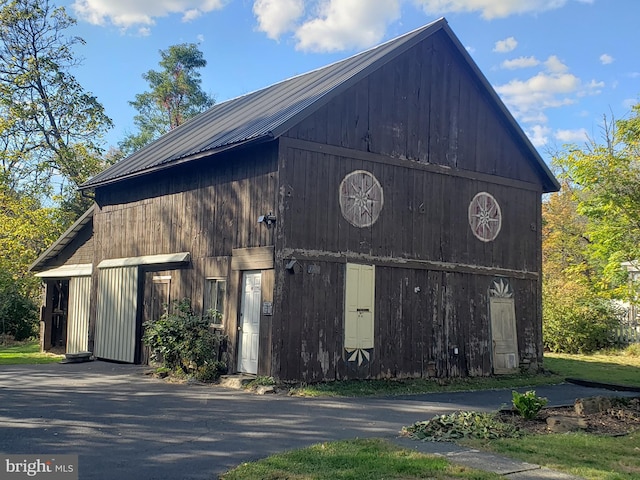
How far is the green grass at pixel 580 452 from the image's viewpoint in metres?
6.70

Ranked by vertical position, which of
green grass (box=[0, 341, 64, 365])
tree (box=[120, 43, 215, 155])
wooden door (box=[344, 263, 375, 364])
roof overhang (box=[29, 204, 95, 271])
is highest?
tree (box=[120, 43, 215, 155])

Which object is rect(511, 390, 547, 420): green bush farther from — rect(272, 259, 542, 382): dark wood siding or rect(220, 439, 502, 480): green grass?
rect(272, 259, 542, 382): dark wood siding

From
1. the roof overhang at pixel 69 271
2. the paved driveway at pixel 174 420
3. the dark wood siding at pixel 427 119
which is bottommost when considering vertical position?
the paved driveway at pixel 174 420

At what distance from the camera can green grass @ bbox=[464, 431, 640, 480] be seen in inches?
264

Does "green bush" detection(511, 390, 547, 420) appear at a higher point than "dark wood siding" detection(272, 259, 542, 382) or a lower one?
lower

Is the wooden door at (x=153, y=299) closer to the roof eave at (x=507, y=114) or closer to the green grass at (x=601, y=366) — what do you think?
the roof eave at (x=507, y=114)

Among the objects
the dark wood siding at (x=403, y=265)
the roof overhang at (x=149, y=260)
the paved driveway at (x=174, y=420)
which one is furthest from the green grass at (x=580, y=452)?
the roof overhang at (x=149, y=260)

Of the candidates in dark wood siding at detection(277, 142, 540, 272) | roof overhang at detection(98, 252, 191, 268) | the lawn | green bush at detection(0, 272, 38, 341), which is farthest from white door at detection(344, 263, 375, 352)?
green bush at detection(0, 272, 38, 341)

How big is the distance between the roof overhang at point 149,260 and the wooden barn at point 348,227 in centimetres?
8

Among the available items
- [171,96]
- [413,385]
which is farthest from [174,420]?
[171,96]

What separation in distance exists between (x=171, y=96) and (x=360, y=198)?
31.7 metres

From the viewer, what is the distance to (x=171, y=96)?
4281 centimetres

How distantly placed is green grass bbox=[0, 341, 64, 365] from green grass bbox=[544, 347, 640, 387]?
48.8 feet

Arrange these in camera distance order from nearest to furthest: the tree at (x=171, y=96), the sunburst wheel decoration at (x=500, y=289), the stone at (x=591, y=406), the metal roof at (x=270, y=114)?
the stone at (x=591, y=406)
the metal roof at (x=270, y=114)
the sunburst wheel decoration at (x=500, y=289)
the tree at (x=171, y=96)
